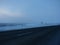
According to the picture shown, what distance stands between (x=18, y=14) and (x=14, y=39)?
15.7 inches

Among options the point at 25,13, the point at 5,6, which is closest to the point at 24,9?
the point at 25,13

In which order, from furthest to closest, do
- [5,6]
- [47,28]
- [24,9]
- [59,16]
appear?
1. [59,16]
2. [47,28]
3. [24,9]
4. [5,6]

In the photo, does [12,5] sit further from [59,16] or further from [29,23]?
[59,16]

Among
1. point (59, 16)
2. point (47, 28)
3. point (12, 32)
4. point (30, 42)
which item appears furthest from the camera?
point (59, 16)

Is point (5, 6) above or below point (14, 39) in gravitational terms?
above

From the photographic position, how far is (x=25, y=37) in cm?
113

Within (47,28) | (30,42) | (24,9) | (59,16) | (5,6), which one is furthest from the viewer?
(59,16)

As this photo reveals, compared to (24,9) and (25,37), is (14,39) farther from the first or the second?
(24,9)

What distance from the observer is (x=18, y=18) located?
50.2 inches

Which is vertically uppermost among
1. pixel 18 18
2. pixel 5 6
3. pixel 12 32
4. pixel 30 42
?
pixel 5 6

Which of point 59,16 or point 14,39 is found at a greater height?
point 59,16

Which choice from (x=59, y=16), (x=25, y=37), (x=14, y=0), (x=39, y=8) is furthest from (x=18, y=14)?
(x=59, y=16)

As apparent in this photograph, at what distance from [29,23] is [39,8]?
40 cm

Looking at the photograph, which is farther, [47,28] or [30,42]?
[47,28]
